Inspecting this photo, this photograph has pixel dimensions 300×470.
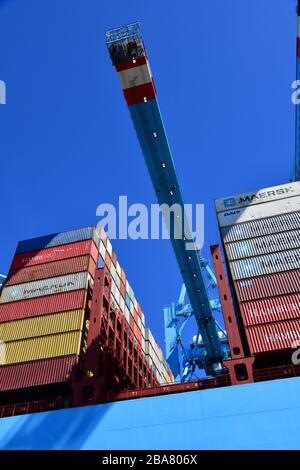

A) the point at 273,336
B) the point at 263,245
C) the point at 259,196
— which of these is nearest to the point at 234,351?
the point at 273,336

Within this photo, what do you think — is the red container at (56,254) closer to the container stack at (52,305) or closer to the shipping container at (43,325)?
the container stack at (52,305)

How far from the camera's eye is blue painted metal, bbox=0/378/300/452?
12859mm

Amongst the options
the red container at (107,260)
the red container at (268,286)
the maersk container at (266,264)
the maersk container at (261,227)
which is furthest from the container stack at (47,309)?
the maersk container at (261,227)

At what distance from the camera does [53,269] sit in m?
24.2

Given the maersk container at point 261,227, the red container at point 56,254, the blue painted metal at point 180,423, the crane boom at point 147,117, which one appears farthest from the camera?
the red container at point 56,254

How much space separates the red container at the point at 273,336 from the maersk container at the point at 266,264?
11.1 ft

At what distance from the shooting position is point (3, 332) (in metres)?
21.2

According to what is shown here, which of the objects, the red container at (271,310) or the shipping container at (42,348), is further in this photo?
the shipping container at (42,348)

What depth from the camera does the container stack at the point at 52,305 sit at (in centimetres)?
1875

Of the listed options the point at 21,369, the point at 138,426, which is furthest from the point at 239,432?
the point at 21,369

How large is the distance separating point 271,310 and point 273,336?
1.49 metres
